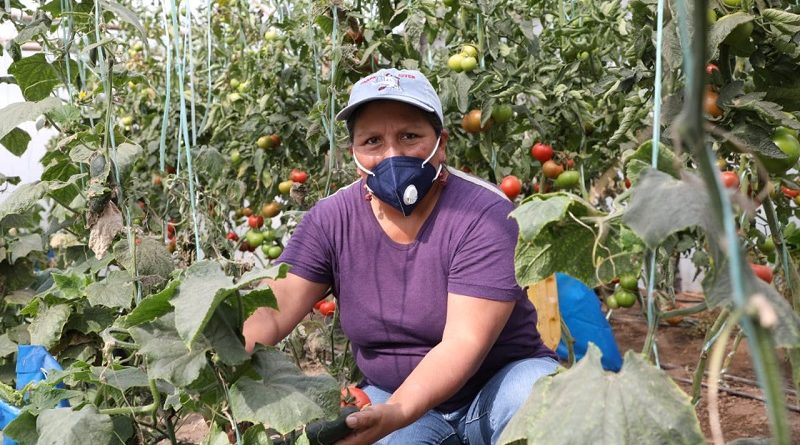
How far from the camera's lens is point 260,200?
10.9 feet

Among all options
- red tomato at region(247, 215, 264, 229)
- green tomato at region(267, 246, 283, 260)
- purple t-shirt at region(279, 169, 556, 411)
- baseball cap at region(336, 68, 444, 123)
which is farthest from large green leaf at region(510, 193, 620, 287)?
red tomato at region(247, 215, 264, 229)

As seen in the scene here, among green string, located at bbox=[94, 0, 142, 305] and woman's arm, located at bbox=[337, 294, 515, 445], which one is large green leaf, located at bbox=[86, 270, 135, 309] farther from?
woman's arm, located at bbox=[337, 294, 515, 445]

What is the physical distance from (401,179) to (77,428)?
76 cm

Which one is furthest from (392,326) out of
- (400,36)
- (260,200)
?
(260,200)

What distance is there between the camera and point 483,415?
1666 millimetres

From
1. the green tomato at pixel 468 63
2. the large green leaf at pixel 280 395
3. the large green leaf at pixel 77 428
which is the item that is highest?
the green tomato at pixel 468 63

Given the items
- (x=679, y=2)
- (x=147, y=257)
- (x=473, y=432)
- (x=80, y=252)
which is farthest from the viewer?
(x=80, y=252)

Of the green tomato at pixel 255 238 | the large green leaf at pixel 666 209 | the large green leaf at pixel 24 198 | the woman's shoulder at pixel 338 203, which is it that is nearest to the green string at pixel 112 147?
the large green leaf at pixel 24 198

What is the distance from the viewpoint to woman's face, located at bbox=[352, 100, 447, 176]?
1673mm

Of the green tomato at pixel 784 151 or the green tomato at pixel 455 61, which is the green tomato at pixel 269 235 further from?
the green tomato at pixel 784 151

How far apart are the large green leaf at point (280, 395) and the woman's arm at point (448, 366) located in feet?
0.52

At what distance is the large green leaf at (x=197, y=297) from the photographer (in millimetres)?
916

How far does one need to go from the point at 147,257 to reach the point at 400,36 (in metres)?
1.19

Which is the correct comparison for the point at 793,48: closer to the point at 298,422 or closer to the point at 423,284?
the point at 423,284
